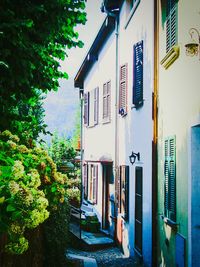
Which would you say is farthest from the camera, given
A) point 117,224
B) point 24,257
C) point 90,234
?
point 90,234

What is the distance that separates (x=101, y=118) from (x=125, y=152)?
3560mm

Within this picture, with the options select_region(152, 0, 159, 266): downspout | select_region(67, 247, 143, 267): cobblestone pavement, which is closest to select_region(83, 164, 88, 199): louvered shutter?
select_region(67, 247, 143, 267): cobblestone pavement

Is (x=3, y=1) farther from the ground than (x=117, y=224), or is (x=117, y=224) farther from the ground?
(x=3, y=1)

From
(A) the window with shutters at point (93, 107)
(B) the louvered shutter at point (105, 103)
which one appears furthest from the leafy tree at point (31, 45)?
(A) the window with shutters at point (93, 107)

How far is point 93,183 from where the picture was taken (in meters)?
15.0

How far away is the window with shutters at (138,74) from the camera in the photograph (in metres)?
9.31

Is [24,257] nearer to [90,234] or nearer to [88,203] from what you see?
[90,234]

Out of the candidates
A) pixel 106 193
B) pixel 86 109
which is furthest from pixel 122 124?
pixel 86 109

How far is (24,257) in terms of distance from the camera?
15.8 feet

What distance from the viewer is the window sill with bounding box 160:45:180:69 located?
6.28m

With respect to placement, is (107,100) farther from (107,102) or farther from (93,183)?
(93,183)

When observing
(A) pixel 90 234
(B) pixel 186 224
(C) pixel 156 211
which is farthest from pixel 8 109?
(A) pixel 90 234

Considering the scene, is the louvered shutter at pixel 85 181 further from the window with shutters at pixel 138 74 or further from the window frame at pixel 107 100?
the window with shutters at pixel 138 74

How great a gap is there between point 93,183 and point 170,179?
8442mm
